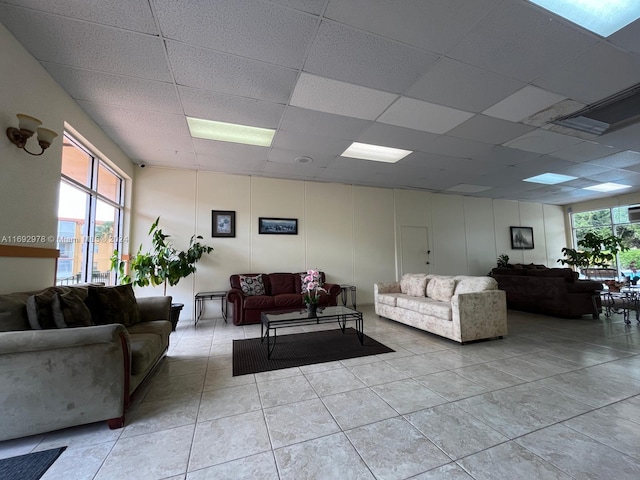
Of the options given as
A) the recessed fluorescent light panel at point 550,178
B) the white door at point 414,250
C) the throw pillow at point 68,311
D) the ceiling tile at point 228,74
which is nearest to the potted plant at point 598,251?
the recessed fluorescent light panel at point 550,178

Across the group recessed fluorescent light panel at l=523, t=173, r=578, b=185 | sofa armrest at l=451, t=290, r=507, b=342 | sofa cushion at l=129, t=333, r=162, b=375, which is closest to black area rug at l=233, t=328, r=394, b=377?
sofa cushion at l=129, t=333, r=162, b=375

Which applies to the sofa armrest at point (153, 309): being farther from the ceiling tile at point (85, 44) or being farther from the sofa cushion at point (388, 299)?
the sofa cushion at point (388, 299)

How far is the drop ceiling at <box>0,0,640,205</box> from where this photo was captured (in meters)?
1.95

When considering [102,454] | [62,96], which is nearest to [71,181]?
[62,96]

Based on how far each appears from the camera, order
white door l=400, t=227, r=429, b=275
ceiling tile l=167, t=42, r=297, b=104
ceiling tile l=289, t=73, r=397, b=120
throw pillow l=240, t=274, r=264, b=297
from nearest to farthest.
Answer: ceiling tile l=167, t=42, r=297, b=104
ceiling tile l=289, t=73, r=397, b=120
throw pillow l=240, t=274, r=264, b=297
white door l=400, t=227, r=429, b=275

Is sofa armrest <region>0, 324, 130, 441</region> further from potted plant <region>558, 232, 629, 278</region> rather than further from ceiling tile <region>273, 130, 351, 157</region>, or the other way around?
potted plant <region>558, 232, 629, 278</region>

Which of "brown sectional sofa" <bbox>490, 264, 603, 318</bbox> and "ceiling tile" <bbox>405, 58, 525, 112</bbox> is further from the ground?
"ceiling tile" <bbox>405, 58, 525, 112</bbox>

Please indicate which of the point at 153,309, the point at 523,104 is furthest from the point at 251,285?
the point at 523,104

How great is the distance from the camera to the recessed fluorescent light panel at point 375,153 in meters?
4.45

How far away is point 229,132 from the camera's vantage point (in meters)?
3.85

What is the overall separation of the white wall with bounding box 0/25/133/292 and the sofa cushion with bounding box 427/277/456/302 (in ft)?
16.1

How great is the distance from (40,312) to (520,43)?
169 inches

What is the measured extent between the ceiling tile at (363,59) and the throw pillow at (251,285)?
379cm

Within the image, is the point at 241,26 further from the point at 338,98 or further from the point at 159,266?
the point at 159,266
